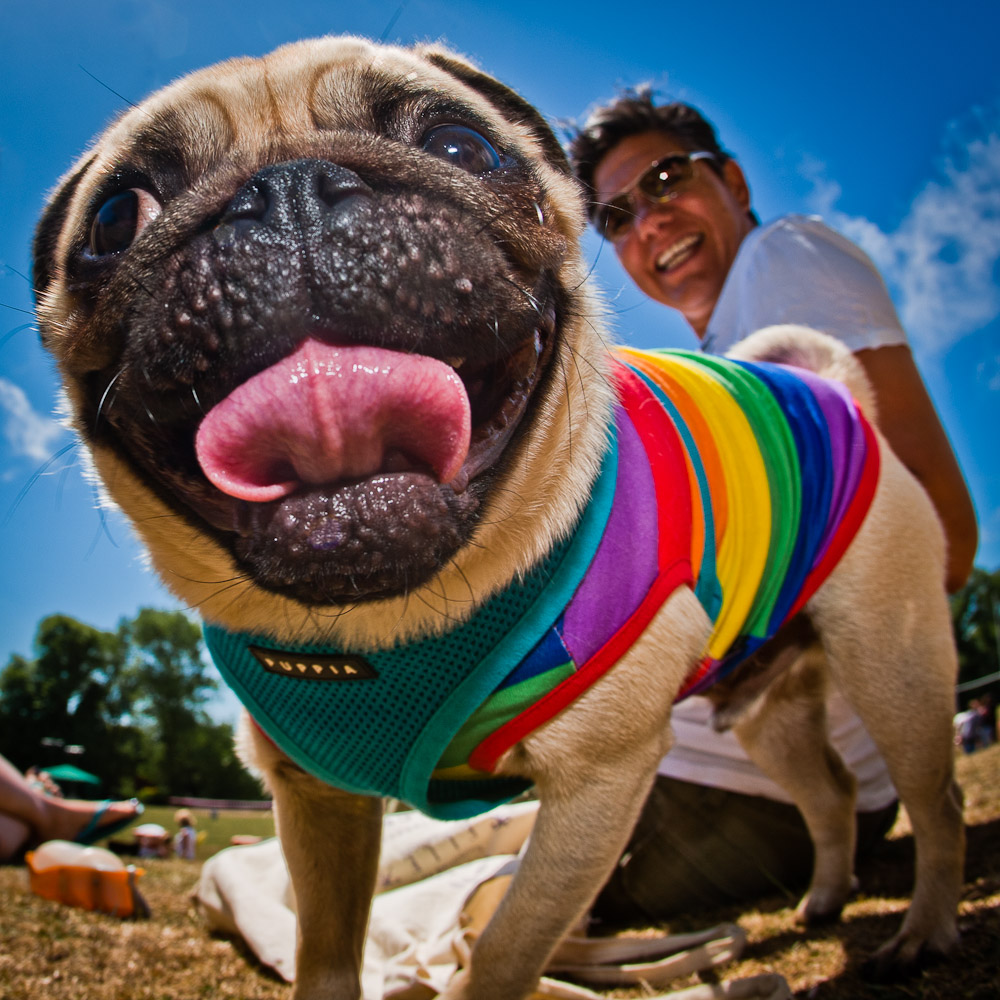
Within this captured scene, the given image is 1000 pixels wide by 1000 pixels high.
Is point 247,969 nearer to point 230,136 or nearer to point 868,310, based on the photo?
point 230,136

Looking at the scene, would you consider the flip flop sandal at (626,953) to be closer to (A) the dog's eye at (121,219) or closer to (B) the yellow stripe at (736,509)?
(B) the yellow stripe at (736,509)

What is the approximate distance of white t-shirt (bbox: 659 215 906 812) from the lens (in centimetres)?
306

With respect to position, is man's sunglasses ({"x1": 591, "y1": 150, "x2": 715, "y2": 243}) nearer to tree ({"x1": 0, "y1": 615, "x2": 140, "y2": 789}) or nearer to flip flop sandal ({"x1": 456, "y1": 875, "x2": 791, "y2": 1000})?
flip flop sandal ({"x1": 456, "y1": 875, "x2": 791, "y2": 1000})

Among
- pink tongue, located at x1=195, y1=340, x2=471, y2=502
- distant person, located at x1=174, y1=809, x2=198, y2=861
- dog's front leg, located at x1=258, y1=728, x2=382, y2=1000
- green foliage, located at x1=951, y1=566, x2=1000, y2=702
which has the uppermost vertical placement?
pink tongue, located at x1=195, y1=340, x2=471, y2=502

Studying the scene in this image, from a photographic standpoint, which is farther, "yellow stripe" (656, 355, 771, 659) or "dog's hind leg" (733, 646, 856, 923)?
"dog's hind leg" (733, 646, 856, 923)

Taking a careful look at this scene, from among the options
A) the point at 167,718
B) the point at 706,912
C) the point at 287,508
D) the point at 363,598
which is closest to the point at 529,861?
the point at 363,598

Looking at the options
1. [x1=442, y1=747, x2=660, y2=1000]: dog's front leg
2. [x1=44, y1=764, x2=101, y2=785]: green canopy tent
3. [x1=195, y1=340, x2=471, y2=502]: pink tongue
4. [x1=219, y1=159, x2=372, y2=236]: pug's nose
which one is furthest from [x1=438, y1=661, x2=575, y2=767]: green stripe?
[x1=44, y1=764, x2=101, y2=785]: green canopy tent

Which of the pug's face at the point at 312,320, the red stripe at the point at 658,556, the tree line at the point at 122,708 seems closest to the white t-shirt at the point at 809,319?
the red stripe at the point at 658,556

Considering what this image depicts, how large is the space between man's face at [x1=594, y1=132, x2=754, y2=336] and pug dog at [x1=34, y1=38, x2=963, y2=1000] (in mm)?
2752

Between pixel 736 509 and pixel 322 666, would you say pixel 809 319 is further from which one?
pixel 322 666

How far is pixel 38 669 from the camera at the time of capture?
1325 centimetres

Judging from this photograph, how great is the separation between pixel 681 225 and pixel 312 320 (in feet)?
12.7

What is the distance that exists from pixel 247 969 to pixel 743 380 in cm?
258

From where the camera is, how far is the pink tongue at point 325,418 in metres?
0.94
